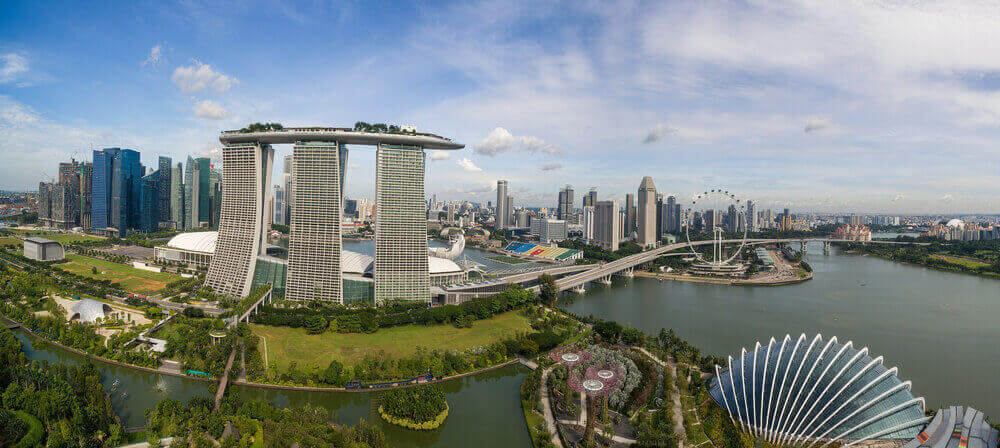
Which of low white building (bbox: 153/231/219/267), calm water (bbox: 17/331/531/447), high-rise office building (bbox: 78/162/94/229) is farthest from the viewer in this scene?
high-rise office building (bbox: 78/162/94/229)

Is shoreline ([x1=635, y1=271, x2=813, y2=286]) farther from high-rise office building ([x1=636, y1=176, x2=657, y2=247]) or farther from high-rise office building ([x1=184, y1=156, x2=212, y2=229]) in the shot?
high-rise office building ([x1=184, y1=156, x2=212, y2=229])

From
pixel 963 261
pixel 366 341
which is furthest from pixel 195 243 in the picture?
pixel 963 261

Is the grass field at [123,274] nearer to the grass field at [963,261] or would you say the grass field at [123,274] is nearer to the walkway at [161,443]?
the walkway at [161,443]

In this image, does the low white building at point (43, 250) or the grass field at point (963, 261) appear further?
the grass field at point (963, 261)

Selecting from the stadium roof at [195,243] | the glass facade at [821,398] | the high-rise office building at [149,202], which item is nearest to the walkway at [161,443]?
the glass facade at [821,398]

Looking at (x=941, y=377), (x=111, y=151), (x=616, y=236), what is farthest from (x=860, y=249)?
(x=111, y=151)

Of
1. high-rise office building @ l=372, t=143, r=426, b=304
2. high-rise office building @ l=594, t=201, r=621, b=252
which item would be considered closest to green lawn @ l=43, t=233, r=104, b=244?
high-rise office building @ l=372, t=143, r=426, b=304
